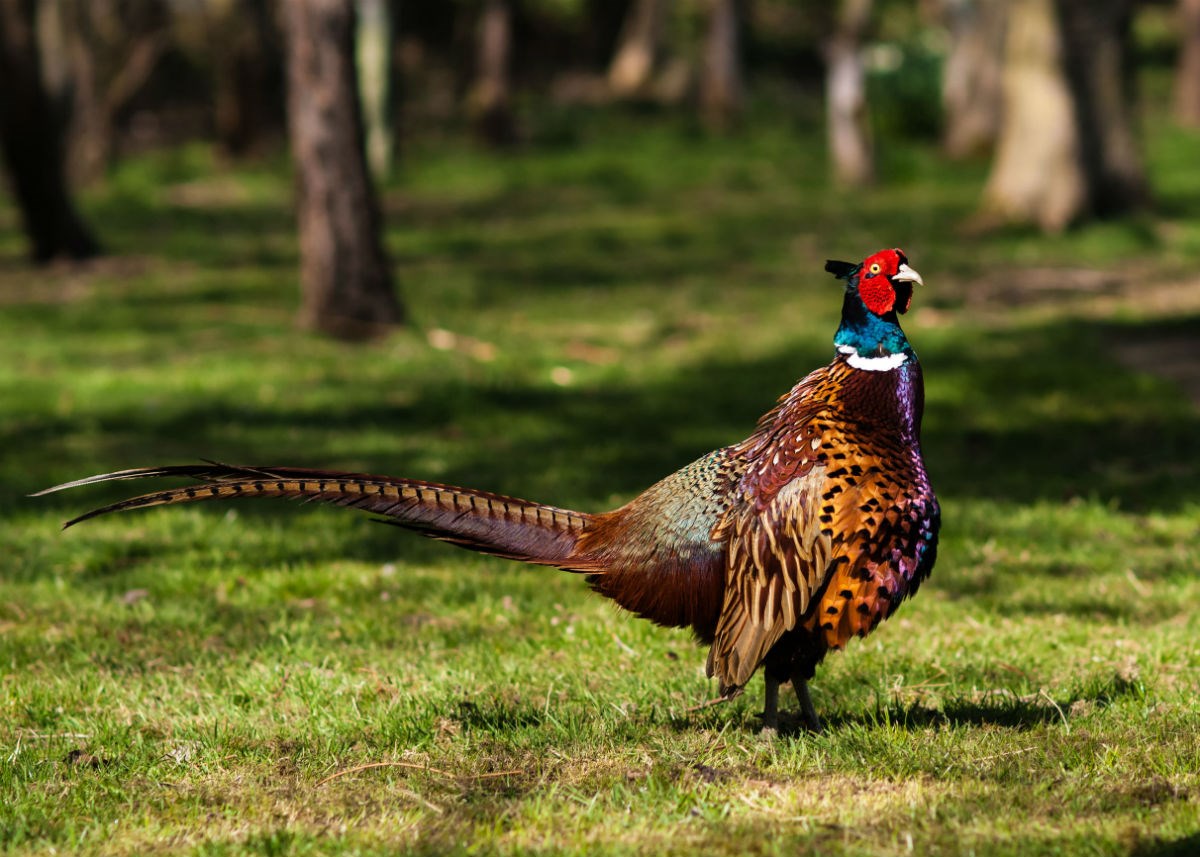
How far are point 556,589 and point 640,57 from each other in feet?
99.0

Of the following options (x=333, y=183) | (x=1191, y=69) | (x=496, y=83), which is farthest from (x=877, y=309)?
(x=1191, y=69)

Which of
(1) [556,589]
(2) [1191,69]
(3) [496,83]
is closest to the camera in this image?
(1) [556,589]

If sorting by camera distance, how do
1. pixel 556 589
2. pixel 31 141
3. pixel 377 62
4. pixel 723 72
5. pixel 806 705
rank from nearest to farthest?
pixel 806 705, pixel 556 589, pixel 31 141, pixel 377 62, pixel 723 72

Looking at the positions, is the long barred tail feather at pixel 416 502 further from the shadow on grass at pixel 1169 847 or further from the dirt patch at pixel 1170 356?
the dirt patch at pixel 1170 356

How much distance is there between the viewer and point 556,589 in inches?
276

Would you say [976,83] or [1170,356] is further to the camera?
[976,83]

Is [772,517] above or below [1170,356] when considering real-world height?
above

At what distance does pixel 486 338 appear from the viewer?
43.3ft

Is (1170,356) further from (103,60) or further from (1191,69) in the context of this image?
(1191,69)

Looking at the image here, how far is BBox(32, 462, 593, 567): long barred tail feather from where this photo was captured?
4402mm

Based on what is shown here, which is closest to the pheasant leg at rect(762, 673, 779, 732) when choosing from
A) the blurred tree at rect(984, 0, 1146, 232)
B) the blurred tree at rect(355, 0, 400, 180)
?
the blurred tree at rect(984, 0, 1146, 232)

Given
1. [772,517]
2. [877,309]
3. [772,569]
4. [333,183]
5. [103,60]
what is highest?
[103,60]

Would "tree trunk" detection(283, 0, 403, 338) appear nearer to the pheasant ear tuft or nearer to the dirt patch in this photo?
Result: the dirt patch

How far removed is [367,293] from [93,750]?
838cm
